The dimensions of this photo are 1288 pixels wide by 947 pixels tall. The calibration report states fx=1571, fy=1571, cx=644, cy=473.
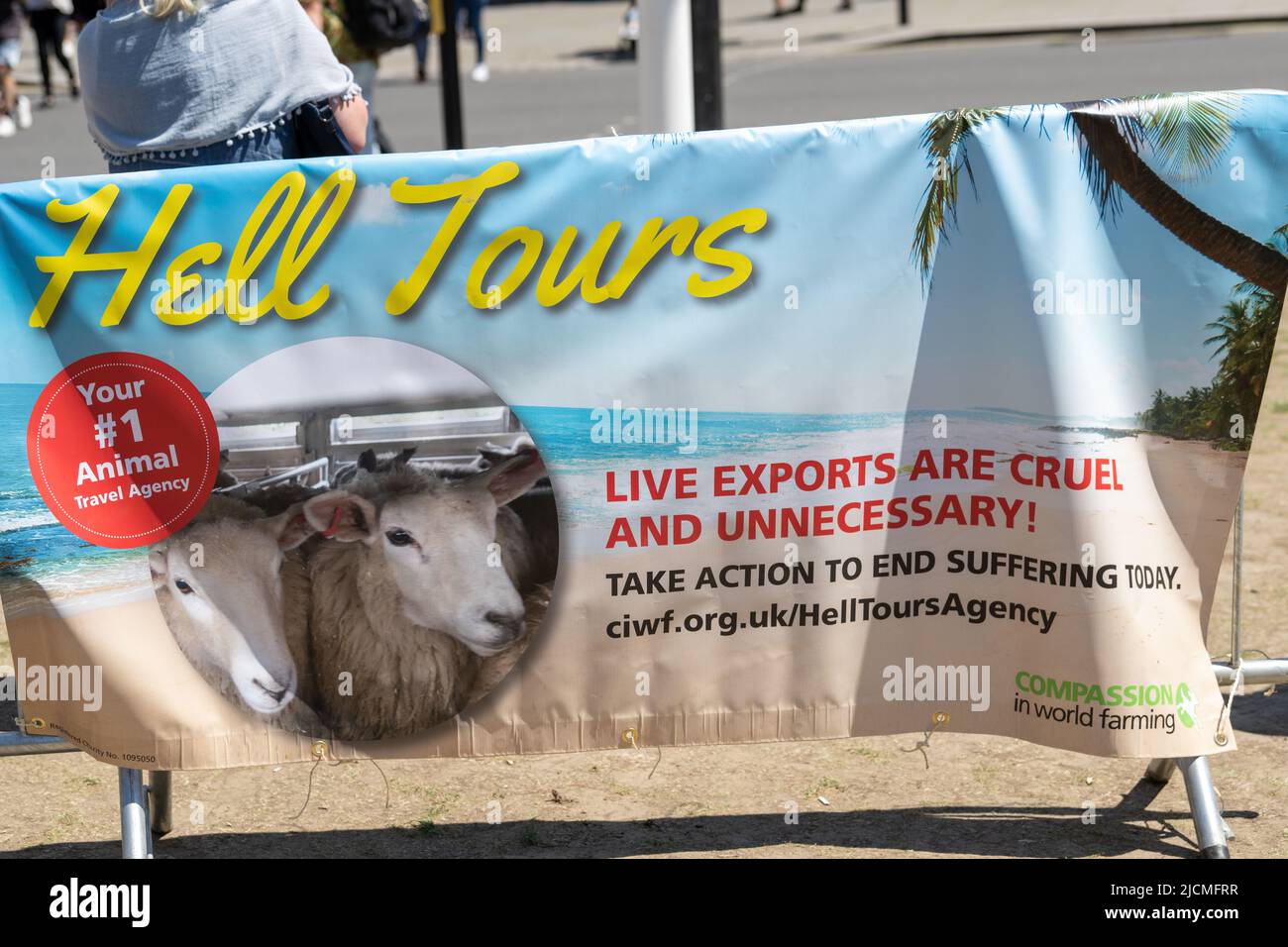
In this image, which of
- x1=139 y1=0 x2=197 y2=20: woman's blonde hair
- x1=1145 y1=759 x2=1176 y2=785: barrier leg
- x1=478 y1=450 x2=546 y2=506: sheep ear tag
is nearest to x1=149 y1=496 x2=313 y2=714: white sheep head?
x1=478 y1=450 x2=546 y2=506: sheep ear tag

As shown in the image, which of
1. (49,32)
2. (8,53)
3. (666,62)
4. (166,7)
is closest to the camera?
(166,7)

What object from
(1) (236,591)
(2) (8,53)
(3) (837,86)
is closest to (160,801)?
(1) (236,591)

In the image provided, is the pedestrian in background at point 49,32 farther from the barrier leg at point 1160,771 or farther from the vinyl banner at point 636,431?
the barrier leg at point 1160,771

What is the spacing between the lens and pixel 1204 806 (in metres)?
3.57

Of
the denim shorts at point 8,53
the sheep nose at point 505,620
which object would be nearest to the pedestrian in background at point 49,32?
the denim shorts at point 8,53

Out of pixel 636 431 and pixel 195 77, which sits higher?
pixel 195 77

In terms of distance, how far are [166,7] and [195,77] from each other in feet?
0.56

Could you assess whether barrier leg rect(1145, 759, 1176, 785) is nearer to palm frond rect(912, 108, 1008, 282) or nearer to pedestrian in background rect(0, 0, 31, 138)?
palm frond rect(912, 108, 1008, 282)

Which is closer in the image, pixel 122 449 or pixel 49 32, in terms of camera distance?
pixel 122 449

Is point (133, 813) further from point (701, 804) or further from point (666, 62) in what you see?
point (666, 62)

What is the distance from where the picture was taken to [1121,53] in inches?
662
